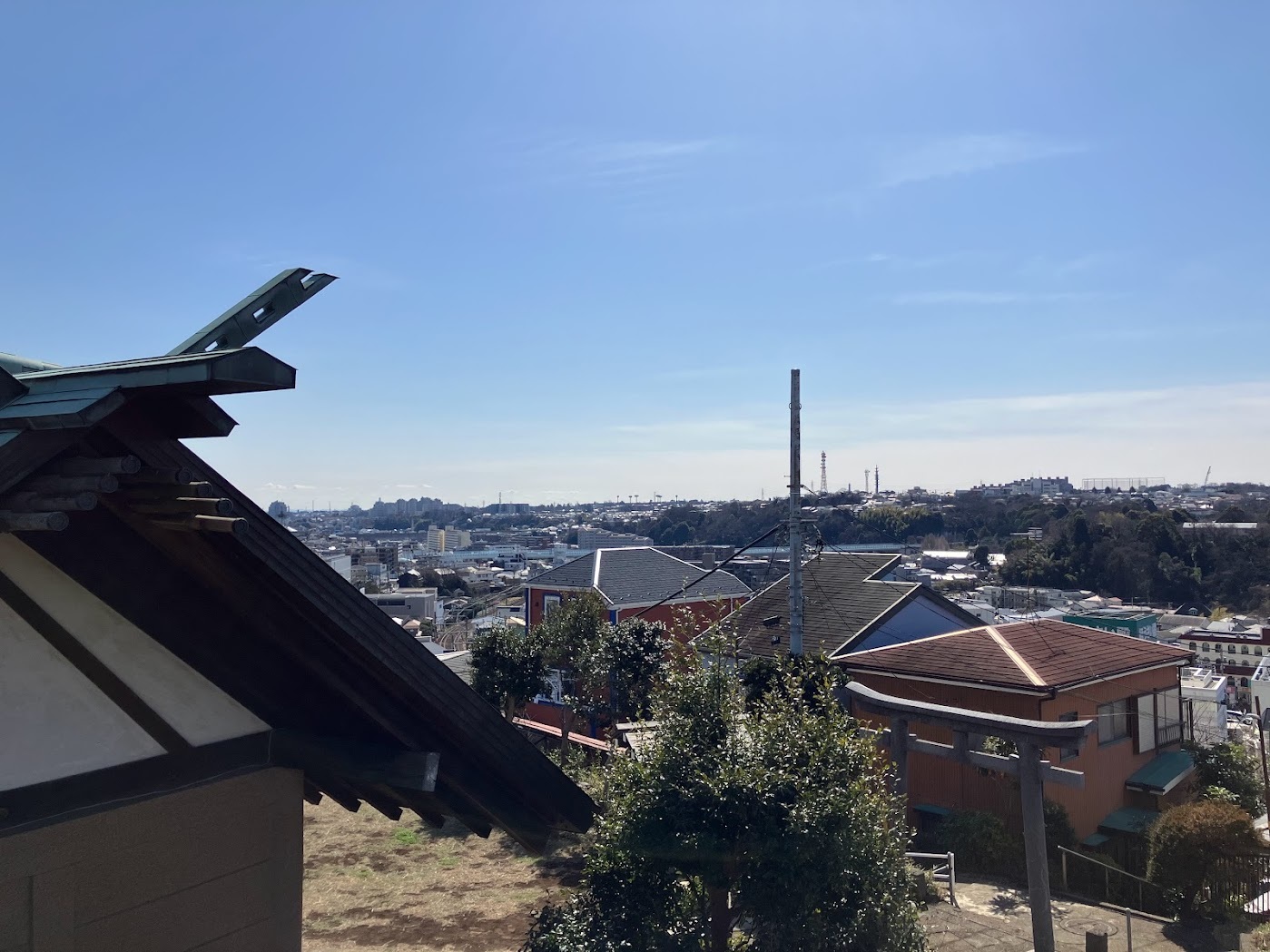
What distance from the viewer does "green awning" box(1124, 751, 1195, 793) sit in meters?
18.1

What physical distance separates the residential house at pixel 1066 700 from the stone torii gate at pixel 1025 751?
221 inches

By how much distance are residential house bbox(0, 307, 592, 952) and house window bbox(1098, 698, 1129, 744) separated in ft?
54.1

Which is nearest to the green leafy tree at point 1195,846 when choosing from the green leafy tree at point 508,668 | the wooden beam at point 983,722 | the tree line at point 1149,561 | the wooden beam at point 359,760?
the wooden beam at point 983,722

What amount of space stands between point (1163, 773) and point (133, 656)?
20.6 metres

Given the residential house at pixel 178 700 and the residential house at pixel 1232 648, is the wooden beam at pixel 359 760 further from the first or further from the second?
the residential house at pixel 1232 648

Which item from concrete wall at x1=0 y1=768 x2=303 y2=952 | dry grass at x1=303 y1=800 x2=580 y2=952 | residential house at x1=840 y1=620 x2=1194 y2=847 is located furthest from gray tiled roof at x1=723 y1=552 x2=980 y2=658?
concrete wall at x1=0 y1=768 x2=303 y2=952

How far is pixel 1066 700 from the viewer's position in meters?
16.9

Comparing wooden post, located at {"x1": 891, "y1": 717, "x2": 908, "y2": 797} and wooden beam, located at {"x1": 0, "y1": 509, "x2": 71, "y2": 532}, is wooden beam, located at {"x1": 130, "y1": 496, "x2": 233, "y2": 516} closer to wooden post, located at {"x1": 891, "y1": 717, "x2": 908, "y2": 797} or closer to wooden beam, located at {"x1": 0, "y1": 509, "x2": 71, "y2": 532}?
wooden beam, located at {"x1": 0, "y1": 509, "x2": 71, "y2": 532}

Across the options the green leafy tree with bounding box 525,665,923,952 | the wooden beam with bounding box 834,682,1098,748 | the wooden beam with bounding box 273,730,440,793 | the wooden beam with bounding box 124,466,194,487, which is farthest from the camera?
the wooden beam with bounding box 834,682,1098,748

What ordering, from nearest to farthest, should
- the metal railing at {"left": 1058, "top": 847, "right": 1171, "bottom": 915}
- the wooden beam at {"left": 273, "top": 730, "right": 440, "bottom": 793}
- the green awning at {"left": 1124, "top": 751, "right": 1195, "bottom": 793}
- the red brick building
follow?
the wooden beam at {"left": 273, "top": 730, "right": 440, "bottom": 793}
the metal railing at {"left": 1058, "top": 847, "right": 1171, "bottom": 915}
the green awning at {"left": 1124, "top": 751, "right": 1195, "bottom": 793}
the red brick building

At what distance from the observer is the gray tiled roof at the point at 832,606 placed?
22938mm

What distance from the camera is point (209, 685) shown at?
4.64 metres

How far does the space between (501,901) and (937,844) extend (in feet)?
26.3

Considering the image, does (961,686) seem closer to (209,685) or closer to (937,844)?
(937,844)
